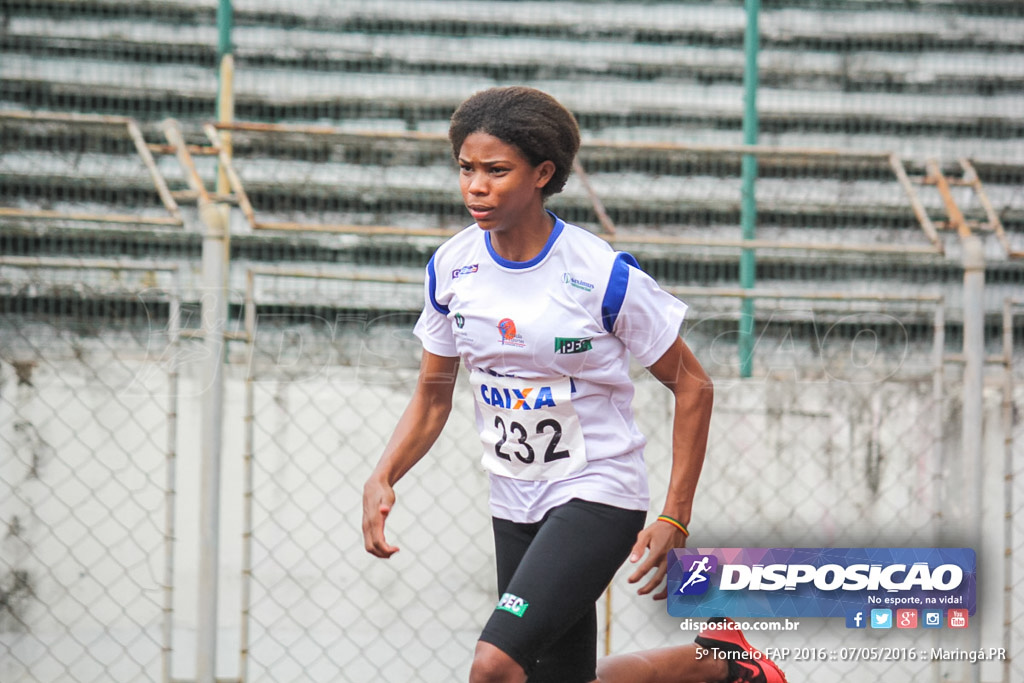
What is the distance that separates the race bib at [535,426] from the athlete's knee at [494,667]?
1.49 ft

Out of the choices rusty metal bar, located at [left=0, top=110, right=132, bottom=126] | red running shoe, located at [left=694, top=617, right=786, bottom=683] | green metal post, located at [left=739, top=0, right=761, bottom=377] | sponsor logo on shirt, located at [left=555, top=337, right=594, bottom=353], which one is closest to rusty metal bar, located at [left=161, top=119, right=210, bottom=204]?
rusty metal bar, located at [left=0, top=110, right=132, bottom=126]

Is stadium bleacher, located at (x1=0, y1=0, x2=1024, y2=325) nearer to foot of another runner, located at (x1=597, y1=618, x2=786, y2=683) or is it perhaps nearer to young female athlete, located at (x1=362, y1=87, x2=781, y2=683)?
foot of another runner, located at (x1=597, y1=618, x2=786, y2=683)

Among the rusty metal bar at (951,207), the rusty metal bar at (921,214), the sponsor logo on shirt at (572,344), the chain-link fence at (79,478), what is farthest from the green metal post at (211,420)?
the rusty metal bar at (951,207)

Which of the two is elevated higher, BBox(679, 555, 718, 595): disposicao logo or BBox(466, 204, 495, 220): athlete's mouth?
BBox(466, 204, 495, 220): athlete's mouth

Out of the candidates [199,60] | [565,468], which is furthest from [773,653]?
[199,60]

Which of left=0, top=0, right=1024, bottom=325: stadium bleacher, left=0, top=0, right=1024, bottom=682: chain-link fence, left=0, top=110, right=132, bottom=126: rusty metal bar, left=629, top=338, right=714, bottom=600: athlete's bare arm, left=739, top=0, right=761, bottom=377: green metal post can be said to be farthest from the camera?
left=0, top=0, right=1024, bottom=325: stadium bleacher

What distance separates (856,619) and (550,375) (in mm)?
1594

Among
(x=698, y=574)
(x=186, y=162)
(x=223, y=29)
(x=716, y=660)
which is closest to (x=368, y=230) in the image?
(x=186, y=162)

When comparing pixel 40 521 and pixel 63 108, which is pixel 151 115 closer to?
pixel 63 108

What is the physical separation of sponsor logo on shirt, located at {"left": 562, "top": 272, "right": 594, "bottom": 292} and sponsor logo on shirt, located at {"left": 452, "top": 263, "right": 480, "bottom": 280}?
234 millimetres

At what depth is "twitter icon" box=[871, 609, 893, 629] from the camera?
3484 millimetres

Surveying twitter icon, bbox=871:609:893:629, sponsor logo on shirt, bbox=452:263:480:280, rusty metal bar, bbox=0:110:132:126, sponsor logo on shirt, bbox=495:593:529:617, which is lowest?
twitter icon, bbox=871:609:893:629

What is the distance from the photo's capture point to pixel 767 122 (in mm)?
6230

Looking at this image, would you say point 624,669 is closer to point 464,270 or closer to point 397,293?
point 464,270
